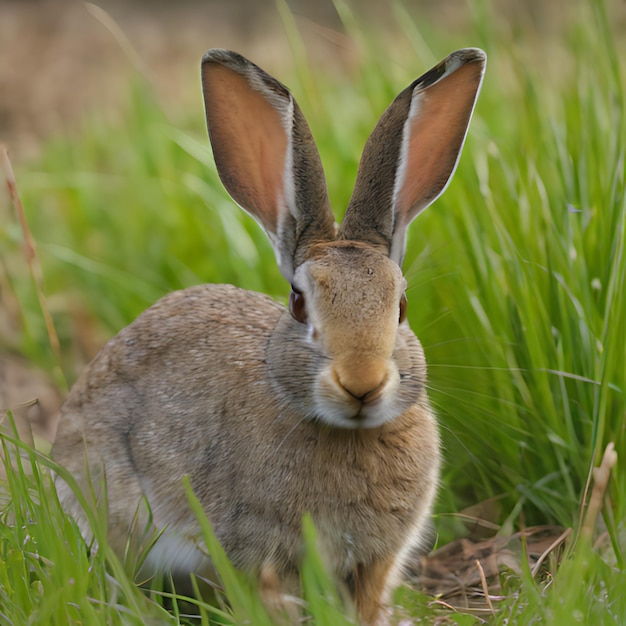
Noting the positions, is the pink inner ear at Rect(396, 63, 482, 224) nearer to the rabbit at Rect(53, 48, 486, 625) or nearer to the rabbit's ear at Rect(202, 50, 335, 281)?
the rabbit at Rect(53, 48, 486, 625)

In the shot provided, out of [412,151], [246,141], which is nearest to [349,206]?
[412,151]

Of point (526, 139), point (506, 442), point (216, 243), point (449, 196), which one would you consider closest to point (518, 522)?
point (506, 442)

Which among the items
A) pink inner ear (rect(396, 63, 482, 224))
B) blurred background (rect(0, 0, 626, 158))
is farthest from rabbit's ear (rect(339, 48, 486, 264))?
blurred background (rect(0, 0, 626, 158))

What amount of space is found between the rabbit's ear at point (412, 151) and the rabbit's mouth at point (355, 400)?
559 millimetres

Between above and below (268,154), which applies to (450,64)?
above

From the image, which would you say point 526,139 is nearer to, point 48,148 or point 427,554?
point 427,554

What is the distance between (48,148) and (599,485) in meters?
5.29

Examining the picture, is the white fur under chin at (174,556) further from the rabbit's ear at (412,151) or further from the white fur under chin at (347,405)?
the rabbit's ear at (412,151)

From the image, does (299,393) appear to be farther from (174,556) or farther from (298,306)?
(174,556)

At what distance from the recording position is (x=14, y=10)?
10.0 m

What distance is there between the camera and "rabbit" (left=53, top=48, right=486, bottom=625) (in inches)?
114

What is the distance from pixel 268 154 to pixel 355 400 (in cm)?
97

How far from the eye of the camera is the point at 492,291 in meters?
3.66

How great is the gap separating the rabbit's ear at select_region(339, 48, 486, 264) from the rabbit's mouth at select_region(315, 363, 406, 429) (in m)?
0.56
